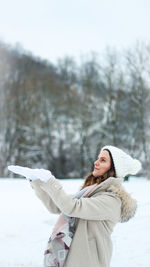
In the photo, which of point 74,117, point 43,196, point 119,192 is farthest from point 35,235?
point 74,117

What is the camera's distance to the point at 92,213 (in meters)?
1.55

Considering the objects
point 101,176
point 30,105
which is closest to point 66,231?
point 101,176

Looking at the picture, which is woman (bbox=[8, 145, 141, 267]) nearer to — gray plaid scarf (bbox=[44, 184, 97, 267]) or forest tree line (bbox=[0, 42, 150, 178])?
gray plaid scarf (bbox=[44, 184, 97, 267])

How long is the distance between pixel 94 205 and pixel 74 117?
68.4 ft

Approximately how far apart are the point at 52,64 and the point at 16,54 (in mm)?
3601

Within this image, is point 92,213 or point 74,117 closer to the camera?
point 92,213

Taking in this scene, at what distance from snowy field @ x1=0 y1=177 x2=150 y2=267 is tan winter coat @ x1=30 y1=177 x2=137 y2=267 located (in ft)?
9.25

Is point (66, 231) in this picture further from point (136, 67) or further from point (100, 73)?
point (100, 73)

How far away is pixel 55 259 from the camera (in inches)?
62.7

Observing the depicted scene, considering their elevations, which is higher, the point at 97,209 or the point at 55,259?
the point at 97,209

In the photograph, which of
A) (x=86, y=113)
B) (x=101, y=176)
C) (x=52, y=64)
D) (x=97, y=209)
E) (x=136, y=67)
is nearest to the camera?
(x=97, y=209)

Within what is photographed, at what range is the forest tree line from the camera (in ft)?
70.3

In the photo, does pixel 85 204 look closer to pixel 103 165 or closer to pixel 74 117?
pixel 103 165

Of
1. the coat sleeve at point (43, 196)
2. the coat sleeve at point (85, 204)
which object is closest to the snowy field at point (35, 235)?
the coat sleeve at point (43, 196)
